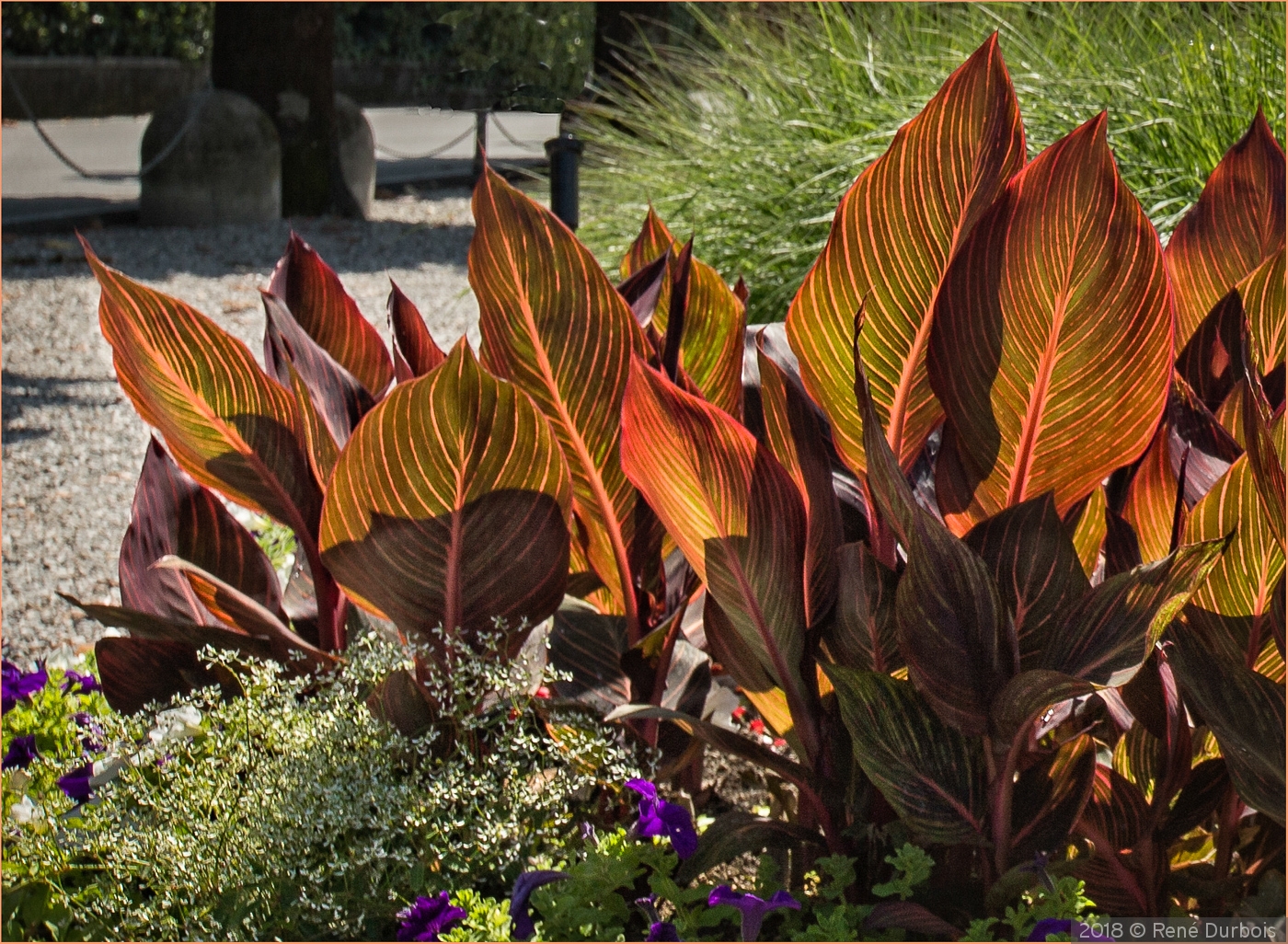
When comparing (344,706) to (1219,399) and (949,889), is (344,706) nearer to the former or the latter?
(949,889)

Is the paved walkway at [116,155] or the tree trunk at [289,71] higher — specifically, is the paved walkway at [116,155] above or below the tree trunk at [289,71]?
below

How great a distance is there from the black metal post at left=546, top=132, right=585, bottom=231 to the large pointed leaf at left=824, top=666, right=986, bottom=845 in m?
2.95

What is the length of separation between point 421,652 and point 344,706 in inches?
4.4

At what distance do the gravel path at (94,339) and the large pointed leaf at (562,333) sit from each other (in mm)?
75

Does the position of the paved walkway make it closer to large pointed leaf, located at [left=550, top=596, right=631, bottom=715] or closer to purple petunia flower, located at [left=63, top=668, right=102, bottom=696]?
purple petunia flower, located at [left=63, top=668, right=102, bottom=696]

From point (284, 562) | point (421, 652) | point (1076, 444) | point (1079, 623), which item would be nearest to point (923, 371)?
point (1076, 444)

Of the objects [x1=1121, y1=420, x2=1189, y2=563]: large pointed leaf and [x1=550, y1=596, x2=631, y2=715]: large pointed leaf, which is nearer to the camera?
[x1=1121, y1=420, x2=1189, y2=563]: large pointed leaf

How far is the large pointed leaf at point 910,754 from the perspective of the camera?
4.07 feet

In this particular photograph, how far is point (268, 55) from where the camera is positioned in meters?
9.91

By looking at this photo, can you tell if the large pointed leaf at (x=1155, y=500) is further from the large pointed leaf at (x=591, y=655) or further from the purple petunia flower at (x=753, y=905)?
the large pointed leaf at (x=591, y=655)

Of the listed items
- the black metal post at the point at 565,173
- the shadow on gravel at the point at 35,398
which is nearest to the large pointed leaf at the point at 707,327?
the black metal post at the point at 565,173

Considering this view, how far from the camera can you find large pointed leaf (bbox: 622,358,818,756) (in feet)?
3.98

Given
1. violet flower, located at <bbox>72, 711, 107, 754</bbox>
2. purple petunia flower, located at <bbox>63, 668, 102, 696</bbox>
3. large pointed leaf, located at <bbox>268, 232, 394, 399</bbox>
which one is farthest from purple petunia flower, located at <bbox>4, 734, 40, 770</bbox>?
large pointed leaf, located at <bbox>268, 232, 394, 399</bbox>

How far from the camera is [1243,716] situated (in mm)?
1181
